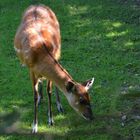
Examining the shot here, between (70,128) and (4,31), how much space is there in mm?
5624

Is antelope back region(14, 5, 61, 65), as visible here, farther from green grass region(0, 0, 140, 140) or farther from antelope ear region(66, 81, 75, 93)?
green grass region(0, 0, 140, 140)

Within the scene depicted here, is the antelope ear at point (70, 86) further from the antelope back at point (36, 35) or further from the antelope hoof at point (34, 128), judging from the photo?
the antelope hoof at point (34, 128)

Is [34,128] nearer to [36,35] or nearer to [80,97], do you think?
[80,97]

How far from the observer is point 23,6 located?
14.2 metres

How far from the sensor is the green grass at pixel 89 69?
25.1ft

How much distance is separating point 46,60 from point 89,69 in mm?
2641

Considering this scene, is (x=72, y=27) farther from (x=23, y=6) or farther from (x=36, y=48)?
(x=36, y=48)

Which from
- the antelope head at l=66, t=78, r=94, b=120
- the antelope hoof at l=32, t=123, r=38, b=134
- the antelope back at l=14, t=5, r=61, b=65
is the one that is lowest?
the antelope hoof at l=32, t=123, r=38, b=134

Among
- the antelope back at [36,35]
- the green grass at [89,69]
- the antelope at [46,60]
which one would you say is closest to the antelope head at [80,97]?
the antelope at [46,60]

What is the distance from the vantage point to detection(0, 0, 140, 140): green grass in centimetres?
766

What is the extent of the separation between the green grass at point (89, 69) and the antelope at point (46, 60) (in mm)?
486

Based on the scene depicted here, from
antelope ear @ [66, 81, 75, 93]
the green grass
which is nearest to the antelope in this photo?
antelope ear @ [66, 81, 75, 93]

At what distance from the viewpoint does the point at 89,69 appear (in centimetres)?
997

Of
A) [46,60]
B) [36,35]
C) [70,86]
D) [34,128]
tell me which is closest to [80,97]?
[70,86]
